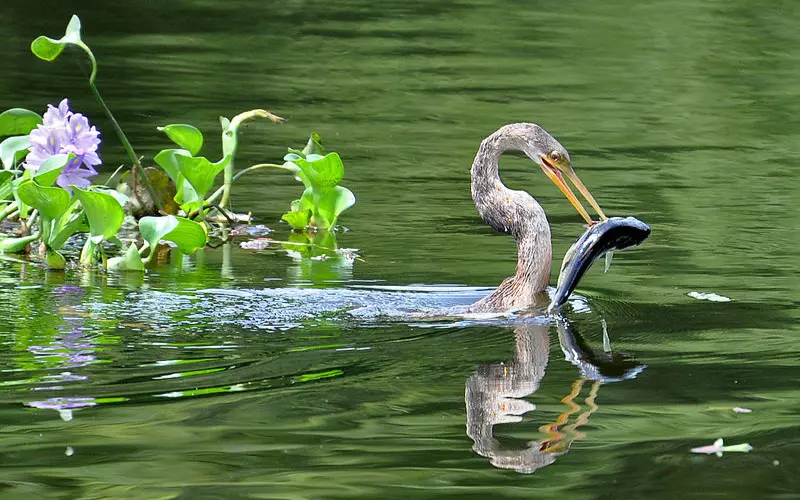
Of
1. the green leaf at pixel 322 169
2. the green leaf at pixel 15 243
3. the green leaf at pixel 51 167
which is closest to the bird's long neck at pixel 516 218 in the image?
the green leaf at pixel 322 169

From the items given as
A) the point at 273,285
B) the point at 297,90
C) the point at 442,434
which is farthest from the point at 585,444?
the point at 297,90

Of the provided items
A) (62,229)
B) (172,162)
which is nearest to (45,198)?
(62,229)

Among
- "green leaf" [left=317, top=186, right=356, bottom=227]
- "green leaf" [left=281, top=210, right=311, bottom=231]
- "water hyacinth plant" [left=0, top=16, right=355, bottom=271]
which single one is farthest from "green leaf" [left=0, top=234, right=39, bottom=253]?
"green leaf" [left=317, top=186, right=356, bottom=227]

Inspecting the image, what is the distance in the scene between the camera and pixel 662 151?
12633 mm

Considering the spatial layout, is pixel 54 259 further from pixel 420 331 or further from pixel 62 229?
pixel 420 331

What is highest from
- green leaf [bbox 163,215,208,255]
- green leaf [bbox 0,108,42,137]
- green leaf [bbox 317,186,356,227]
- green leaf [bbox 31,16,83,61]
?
green leaf [bbox 31,16,83,61]

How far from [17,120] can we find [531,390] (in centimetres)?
402

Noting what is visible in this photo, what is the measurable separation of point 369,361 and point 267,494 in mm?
1675

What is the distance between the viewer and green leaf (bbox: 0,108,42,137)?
859 cm

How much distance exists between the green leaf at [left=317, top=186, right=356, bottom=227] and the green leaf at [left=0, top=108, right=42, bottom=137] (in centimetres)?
169

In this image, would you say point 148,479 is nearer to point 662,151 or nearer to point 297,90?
point 662,151

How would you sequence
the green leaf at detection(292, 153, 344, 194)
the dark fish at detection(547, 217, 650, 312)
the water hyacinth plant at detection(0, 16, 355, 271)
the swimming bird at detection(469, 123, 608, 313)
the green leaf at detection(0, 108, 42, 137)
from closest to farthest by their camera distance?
the dark fish at detection(547, 217, 650, 312) < the swimming bird at detection(469, 123, 608, 313) < the water hyacinth plant at detection(0, 16, 355, 271) < the green leaf at detection(0, 108, 42, 137) < the green leaf at detection(292, 153, 344, 194)

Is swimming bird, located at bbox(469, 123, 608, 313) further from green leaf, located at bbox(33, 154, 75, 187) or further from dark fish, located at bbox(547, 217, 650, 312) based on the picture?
green leaf, located at bbox(33, 154, 75, 187)

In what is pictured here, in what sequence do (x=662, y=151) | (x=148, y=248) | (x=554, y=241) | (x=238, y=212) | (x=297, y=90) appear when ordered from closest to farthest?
(x=148, y=248)
(x=554, y=241)
(x=238, y=212)
(x=662, y=151)
(x=297, y=90)
